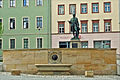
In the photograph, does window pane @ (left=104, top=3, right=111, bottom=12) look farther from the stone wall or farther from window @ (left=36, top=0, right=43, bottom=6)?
the stone wall

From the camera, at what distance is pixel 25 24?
41812 mm

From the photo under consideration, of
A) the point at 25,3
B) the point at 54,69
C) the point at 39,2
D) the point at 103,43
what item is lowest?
the point at 54,69

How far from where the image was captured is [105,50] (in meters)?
17.1

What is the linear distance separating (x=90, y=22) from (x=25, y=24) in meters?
10.5

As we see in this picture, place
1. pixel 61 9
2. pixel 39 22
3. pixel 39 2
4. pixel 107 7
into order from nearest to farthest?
pixel 107 7 < pixel 61 9 < pixel 39 22 < pixel 39 2

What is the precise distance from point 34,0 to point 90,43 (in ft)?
37.5

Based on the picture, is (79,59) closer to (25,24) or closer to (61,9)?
(61,9)

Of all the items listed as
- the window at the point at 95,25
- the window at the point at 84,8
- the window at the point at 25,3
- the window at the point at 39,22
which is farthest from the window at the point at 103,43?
the window at the point at 25,3

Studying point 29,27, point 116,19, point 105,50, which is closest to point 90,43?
point 116,19

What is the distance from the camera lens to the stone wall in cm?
1700

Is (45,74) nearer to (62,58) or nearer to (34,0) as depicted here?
(62,58)

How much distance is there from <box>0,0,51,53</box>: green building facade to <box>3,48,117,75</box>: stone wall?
2284 centimetres

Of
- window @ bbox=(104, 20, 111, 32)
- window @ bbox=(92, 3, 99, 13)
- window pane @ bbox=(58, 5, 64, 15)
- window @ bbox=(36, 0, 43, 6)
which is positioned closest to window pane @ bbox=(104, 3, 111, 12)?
window @ bbox=(92, 3, 99, 13)

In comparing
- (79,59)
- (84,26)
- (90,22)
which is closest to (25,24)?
(84,26)
